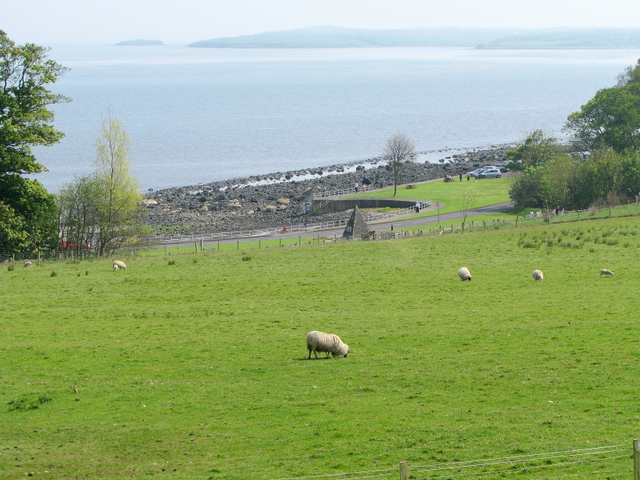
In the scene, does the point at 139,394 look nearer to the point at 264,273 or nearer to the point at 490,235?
the point at 264,273

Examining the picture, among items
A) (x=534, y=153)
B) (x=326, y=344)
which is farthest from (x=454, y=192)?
(x=326, y=344)

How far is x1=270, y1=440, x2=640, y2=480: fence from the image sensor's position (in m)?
14.6

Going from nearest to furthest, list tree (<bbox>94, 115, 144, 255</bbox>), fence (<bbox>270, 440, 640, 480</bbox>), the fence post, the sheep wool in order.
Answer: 1. the fence post
2. fence (<bbox>270, 440, 640, 480</bbox>)
3. the sheep wool
4. tree (<bbox>94, 115, 144, 255</bbox>)

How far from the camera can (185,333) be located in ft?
98.9

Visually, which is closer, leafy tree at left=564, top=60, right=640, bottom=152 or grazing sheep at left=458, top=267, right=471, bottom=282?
grazing sheep at left=458, top=267, right=471, bottom=282

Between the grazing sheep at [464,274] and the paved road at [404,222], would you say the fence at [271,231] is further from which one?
the grazing sheep at [464,274]

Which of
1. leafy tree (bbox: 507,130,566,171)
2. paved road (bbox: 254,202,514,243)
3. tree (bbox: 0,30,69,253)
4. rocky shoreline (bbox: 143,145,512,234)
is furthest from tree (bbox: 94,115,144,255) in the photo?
leafy tree (bbox: 507,130,566,171)

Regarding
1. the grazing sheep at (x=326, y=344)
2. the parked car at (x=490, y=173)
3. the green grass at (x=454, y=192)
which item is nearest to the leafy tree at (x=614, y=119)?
the green grass at (x=454, y=192)

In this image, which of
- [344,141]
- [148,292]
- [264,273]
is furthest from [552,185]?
[344,141]

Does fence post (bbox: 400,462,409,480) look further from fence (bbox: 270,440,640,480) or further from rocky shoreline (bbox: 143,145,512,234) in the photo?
rocky shoreline (bbox: 143,145,512,234)

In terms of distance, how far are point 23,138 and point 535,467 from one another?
1775 inches

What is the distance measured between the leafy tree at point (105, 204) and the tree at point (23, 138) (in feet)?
15.3

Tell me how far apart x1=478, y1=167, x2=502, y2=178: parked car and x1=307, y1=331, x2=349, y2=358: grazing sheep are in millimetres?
92514

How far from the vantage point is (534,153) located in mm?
92625
